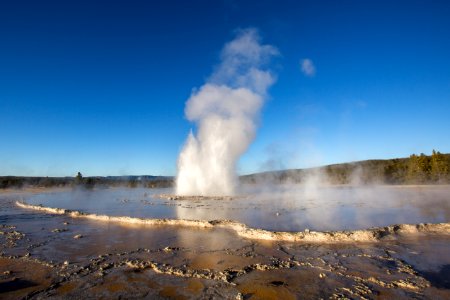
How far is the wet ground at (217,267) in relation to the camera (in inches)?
231

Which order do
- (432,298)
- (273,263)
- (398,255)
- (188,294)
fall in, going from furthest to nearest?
(398,255) → (273,263) → (188,294) → (432,298)

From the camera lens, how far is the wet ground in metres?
5.86

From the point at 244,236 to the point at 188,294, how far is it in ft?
16.2

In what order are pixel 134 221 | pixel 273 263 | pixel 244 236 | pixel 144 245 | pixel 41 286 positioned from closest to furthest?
pixel 41 286 < pixel 273 263 < pixel 144 245 < pixel 244 236 < pixel 134 221

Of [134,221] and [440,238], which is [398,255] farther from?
[134,221]

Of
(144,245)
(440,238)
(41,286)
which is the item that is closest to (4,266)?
(41,286)

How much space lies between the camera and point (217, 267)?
23.8 ft

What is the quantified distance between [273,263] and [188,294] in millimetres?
2530

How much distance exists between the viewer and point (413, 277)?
637 centimetres

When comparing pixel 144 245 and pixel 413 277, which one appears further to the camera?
pixel 144 245

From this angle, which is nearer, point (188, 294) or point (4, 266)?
point (188, 294)

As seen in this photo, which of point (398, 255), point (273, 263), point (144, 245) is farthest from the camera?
point (144, 245)

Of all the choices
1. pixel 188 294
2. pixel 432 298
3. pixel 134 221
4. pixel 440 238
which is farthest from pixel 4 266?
pixel 440 238

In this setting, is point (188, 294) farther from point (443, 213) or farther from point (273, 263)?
point (443, 213)
